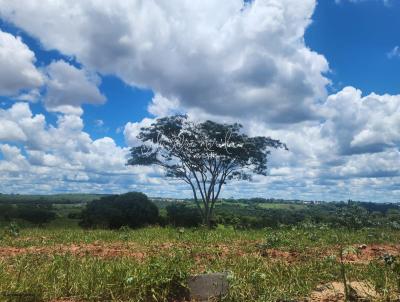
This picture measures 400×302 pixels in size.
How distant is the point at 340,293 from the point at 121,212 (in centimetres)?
3909

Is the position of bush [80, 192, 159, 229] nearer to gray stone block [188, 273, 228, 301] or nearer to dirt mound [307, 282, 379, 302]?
gray stone block [188, 273, 228, 301]

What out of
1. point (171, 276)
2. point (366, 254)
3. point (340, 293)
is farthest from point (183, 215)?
point (340, 293)

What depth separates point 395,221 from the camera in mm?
23109

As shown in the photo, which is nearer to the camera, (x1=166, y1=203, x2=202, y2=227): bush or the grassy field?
the grassy field

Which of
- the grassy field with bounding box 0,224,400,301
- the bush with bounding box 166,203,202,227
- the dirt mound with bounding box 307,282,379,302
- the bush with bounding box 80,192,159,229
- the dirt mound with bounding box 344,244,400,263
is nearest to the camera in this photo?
the dirt mound with bounding box 307,282,379,302

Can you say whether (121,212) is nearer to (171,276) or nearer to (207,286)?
(171,276)

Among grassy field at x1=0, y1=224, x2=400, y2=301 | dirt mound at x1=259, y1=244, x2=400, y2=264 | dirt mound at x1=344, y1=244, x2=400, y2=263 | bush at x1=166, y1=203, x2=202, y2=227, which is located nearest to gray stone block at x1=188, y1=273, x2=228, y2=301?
grassy field at x1=0, y1=224, x2=400, y2=301

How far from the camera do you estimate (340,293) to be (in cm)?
724

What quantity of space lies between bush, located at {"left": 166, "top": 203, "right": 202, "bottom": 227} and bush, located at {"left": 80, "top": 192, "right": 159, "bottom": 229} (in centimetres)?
162

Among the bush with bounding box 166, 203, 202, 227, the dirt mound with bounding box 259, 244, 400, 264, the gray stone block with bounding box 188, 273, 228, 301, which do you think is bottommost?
the gray stone block with bounding box 188, 273, 228, 301

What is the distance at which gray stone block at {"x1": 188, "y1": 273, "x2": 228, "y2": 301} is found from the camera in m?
7.45

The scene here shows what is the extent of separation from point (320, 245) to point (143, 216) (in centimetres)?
3182

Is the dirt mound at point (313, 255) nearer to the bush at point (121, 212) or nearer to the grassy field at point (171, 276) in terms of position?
the grassy field at point (171, 276)

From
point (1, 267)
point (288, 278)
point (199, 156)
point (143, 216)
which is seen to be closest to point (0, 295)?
point (1, 267)
